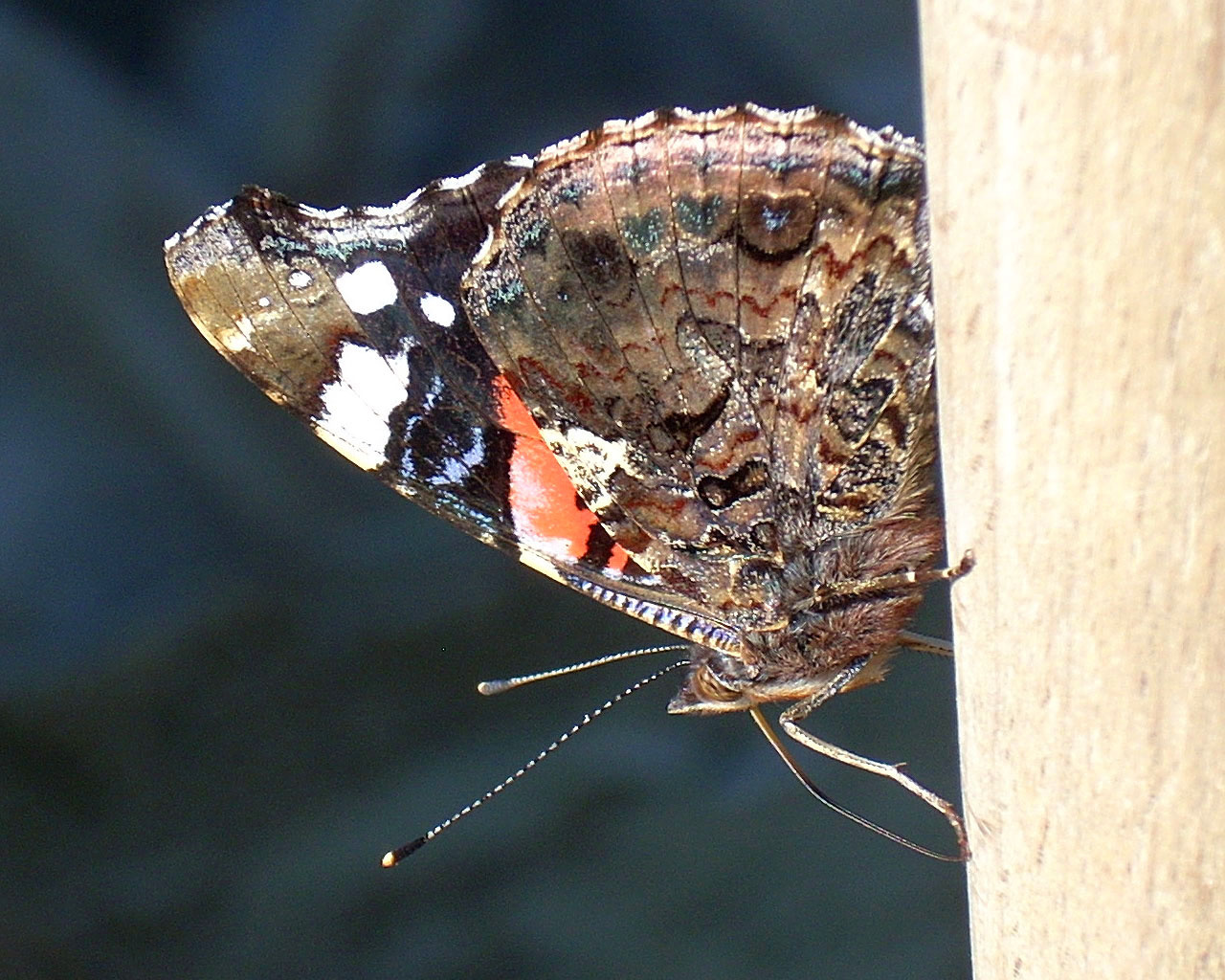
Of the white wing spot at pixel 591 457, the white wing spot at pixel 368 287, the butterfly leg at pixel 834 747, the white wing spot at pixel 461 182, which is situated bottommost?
the butterfly leg at pixel 834 747

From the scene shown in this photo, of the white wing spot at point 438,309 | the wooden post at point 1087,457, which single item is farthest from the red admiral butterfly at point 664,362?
the wooden post at point 1087,457

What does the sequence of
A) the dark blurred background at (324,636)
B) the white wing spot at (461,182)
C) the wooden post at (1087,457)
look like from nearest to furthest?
the wooden post at (1087,457)
the white wing spot at (461,182)
the dark blurred background at (324,636)

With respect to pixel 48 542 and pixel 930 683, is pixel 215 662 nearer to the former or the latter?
pixel 48 542

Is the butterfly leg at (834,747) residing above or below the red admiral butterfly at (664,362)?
below

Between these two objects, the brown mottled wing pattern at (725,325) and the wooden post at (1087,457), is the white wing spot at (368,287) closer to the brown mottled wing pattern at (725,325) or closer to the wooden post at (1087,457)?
the brown mottled wing pattern at (725,325)

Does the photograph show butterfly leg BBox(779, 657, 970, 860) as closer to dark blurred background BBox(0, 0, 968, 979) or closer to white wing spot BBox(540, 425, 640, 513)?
white wing spot BBox(540, 425, 640, 513)

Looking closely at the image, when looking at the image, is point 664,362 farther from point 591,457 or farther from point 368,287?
point 368,287

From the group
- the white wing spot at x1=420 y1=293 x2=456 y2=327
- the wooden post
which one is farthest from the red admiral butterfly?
Answer: the wooden post
